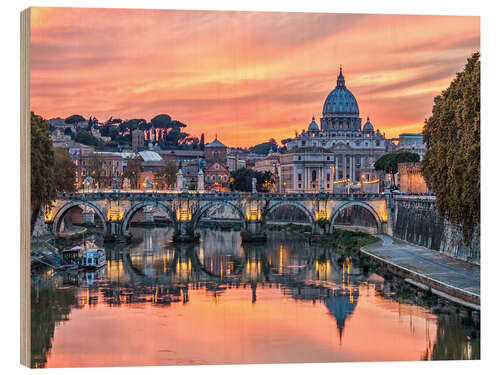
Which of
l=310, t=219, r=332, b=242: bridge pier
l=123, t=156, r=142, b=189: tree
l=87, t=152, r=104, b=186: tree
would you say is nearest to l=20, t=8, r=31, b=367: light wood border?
l=310, t=219, r=332, b=242: bridge pier

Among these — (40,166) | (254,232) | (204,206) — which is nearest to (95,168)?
(204,206)

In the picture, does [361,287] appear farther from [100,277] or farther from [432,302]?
[100,277]

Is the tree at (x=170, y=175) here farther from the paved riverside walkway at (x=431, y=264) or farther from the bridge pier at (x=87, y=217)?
the paved riverside walkway at (x=431, y=264)

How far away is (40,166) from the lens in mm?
22828

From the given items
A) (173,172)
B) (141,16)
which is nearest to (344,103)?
(173,172)

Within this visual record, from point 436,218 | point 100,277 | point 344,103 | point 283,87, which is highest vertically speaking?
point 344,103

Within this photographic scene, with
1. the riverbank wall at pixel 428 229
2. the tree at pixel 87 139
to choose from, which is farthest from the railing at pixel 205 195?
the tree at pixel 87 139

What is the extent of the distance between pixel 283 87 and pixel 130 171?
46.0 m

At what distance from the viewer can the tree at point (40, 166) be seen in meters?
21.4

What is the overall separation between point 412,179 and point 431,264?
17.2m

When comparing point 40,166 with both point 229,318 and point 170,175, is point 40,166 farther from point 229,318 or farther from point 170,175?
point 170,175

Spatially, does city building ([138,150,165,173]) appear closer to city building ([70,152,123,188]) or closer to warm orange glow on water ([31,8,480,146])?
city building ([70,152,123,188])

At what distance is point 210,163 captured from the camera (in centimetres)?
8362

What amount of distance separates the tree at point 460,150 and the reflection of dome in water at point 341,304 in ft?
11.7
